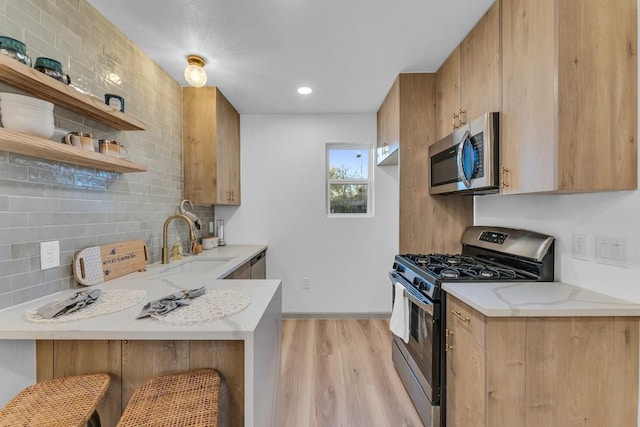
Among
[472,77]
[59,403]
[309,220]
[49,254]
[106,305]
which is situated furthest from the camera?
[309,220]

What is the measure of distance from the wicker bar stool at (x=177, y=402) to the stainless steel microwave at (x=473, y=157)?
1.62 m

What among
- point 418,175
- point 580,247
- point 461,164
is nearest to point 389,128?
Result: point 418,175

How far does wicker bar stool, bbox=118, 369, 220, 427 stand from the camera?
2.65ft

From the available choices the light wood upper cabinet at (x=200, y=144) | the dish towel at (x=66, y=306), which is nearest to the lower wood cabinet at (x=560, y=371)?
the dish towel at (x=66, y=306)

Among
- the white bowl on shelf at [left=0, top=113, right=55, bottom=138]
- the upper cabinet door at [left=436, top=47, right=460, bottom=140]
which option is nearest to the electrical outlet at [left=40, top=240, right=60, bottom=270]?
the white bowl on shelf at [left=0, top=113, right=55, bottom=138]

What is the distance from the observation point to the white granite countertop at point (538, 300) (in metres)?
1.14

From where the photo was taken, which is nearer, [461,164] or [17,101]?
[17,101]

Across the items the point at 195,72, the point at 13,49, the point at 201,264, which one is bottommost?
the point at 201,264

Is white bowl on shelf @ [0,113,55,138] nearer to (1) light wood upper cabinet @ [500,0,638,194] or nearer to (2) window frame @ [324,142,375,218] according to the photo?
(1) light wood upper cabinet @ [500,0,638,194]

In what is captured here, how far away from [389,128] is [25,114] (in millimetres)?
2485

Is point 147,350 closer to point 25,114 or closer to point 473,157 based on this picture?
point 25,114

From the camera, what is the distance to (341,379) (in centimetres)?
221

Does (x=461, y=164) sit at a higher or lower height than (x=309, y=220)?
higher

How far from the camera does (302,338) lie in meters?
2.89
